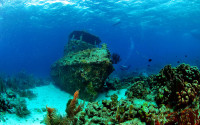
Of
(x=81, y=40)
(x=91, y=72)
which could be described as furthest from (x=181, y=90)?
(x=81, y=40)

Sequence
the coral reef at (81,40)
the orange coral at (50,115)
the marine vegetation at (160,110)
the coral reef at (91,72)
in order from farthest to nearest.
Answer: the coral reef at (81,40) < the coral reef at (91,72) < the orange coral at (50,115) < the marine vegetation at (160,110)

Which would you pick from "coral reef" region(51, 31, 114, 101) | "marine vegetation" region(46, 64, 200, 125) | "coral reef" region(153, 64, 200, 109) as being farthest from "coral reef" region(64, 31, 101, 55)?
"coral reef" region(153, 64, 200, 109)

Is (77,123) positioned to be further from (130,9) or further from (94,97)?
(130,9)

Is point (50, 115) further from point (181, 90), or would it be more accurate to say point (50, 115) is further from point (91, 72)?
point (91, 72)

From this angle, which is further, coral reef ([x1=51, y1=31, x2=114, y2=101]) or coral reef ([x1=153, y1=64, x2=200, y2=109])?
coral reef ([x1=51, y1=31, x2=114, y2=101])

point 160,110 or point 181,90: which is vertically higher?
point 181,90

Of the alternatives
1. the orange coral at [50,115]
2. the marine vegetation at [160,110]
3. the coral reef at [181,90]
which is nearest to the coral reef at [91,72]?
the marine vegetation at [160,110]

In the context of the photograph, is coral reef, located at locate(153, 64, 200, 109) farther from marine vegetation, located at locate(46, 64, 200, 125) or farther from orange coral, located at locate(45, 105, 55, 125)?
orange coral, located at locate(45, 105, 55, 125)

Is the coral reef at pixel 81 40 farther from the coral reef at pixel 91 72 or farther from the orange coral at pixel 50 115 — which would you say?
the orange coral at pixel 50 115

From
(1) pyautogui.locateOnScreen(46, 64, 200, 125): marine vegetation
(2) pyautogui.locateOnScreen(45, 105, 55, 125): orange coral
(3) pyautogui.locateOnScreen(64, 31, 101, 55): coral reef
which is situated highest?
(1) pyautogui.locateOnScreen(46, 64, 200, 125): marine vegetation

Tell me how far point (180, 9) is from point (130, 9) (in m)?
10.0

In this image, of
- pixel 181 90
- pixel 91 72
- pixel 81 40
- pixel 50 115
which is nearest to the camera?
pixel 181 90

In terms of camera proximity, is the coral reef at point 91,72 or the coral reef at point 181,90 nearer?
the coral reef at point 181,90

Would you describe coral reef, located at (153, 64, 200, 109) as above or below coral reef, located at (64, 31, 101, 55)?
above
